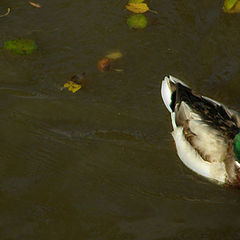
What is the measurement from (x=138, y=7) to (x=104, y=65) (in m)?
0.97

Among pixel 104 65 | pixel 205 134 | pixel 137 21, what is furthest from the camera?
pixel 137 21

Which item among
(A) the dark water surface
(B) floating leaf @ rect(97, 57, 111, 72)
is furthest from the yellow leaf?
(B) floating leaf @ rect(97, 57, 111, 72)

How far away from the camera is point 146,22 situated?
572 centimetres

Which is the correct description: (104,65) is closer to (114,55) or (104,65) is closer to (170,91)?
(114,55)

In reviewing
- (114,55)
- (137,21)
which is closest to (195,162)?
(114,55)

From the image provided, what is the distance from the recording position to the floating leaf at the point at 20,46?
5.31m

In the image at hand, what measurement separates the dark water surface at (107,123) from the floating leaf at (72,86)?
56 millimetres

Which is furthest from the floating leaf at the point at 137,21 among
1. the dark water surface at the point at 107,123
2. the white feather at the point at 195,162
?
the white feather at the point at 195,162

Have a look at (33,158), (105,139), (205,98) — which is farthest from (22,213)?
(205,98)

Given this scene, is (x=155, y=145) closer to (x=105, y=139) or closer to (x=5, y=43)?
(x=105, y=139)

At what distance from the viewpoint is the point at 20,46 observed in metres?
5.34

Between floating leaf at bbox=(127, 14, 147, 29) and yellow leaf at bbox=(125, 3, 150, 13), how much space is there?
12 cm

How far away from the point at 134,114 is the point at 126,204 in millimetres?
998

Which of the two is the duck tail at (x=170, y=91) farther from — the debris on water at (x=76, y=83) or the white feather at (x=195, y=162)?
Answer: the debris on water at (x=76, y=83)
